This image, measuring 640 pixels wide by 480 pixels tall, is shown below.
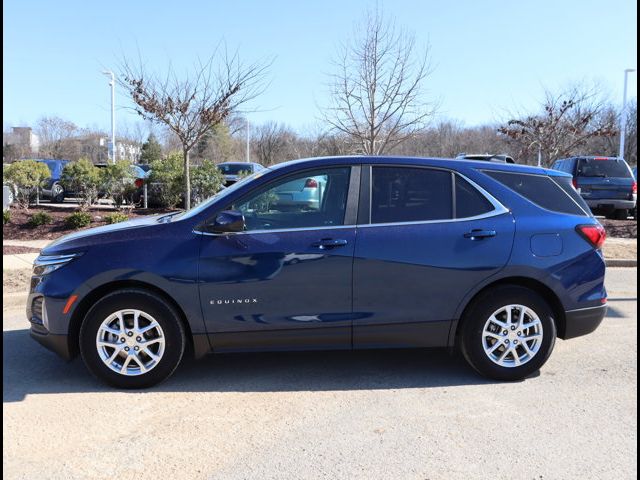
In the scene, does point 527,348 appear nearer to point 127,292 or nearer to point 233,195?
point 233,195

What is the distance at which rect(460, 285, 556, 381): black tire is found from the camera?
4.40 meters

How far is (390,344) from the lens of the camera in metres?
4.38

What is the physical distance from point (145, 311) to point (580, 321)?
3438 mm

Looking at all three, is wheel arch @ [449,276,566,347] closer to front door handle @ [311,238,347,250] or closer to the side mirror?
front door handle @ [311,238,347,250]

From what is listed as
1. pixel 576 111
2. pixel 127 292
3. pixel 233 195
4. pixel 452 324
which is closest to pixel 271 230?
pixel 233 195

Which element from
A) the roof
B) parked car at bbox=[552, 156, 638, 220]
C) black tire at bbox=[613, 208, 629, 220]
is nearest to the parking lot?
the roof

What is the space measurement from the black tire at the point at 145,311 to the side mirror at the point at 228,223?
2.22 feet

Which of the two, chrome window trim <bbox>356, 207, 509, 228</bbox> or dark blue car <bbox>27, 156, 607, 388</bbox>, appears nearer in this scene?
dark blue car <bbox>27, 156, 607, 388</bbox>

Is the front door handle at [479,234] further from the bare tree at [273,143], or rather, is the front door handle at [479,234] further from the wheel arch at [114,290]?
the bare tree at [273,143]

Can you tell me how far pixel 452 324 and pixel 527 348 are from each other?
0.65m

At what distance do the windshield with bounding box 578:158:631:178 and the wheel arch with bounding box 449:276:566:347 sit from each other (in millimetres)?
12745

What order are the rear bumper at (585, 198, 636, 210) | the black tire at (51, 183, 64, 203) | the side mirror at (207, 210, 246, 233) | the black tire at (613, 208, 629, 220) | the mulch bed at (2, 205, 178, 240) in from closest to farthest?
the side mirror at (207, 210, 246, 233), the mulch bed at (2, 205, 178, 240), the rear bumper at (585, 198, 636, 210), the black tire at (613, 208, 629, 220), the black tire at (51, 183, 64, 203)

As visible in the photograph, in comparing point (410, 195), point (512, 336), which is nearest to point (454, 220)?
point (410, 195)

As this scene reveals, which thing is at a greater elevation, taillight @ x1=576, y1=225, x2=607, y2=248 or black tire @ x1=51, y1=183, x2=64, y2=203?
black tire @ x1=51, y1=183, x2=64, y2=203
